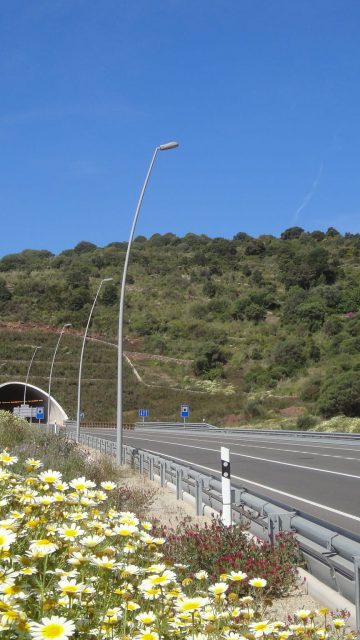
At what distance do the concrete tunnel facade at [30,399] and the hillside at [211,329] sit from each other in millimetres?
2405

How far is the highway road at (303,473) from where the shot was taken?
46.2 feet

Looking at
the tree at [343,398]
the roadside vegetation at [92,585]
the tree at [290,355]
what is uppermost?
the tree at [290,355]

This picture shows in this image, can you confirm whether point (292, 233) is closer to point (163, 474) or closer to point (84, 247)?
point (84, 247)

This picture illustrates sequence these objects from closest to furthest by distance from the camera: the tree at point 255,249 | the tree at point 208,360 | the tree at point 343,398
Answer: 1. the tree at point 343,398
2. the tree at point 208,360
3. the tree at point 255,249

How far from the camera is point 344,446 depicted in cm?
3359

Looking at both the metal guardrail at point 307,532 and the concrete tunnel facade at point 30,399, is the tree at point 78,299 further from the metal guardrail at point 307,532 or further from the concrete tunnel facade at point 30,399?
the metal guardrail at point 307,532

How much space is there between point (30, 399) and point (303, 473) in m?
65.5

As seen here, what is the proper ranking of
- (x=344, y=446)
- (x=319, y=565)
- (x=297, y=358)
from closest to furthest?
(x=319, y=565) → (x=344, y=446) → (x=297, y=358)

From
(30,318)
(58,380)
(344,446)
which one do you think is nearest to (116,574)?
(344,446)

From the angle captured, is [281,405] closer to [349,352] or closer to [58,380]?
[349,352]

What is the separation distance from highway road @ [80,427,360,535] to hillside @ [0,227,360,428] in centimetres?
2406

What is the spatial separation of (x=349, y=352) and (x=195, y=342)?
29.3m

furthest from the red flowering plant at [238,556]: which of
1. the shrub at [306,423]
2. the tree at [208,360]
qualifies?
the tree at [208,360]

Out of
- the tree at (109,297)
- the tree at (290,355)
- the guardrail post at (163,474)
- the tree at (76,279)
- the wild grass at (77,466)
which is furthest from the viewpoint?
the tree at (76,279)
